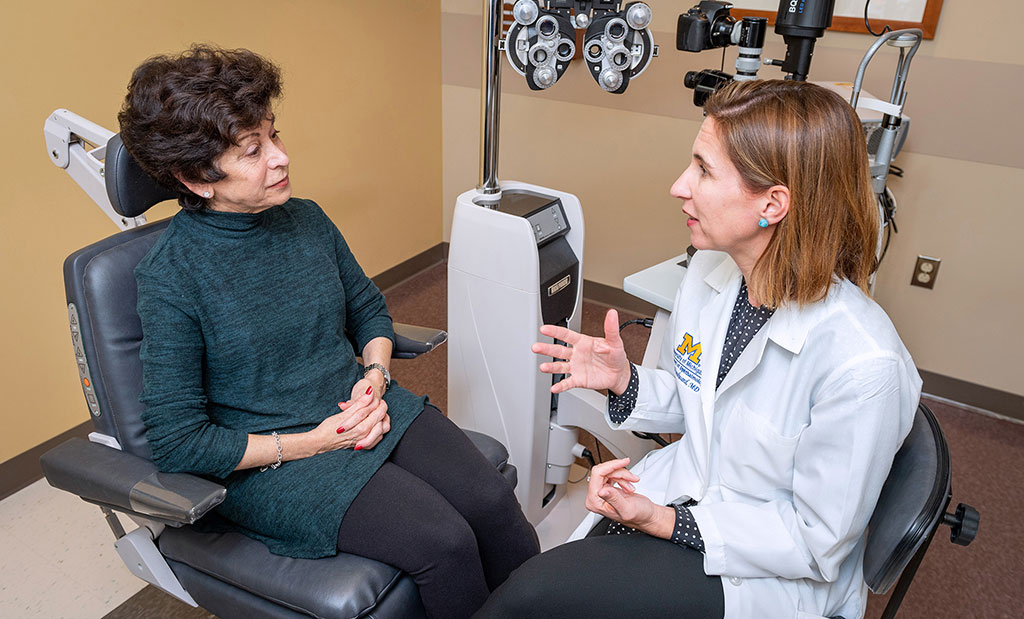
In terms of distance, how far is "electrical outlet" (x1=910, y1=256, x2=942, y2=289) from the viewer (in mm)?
2477

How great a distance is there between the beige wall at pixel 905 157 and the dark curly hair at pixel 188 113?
1853 mm

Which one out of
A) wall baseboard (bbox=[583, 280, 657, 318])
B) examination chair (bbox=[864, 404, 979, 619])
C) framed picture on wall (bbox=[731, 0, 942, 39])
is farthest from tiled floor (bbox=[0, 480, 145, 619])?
framed picture on wall (bbox=[731, 0, 942, 39])

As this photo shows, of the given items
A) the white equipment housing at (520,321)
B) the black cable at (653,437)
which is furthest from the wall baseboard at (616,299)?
the black cable at (653,437)

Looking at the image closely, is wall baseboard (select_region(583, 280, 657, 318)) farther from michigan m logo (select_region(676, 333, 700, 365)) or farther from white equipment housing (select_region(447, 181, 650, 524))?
michigan m logo (select_region(676, 333, 700, 365))

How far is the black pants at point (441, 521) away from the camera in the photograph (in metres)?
1.22

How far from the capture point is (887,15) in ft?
7.55

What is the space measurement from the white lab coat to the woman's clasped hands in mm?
543

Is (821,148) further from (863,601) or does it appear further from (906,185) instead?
(906,185)

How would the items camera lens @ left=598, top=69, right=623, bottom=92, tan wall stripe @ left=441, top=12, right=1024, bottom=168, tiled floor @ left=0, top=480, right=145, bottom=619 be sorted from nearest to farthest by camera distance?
camera lens @ left=598, top=69, right=623, bottom=92 < tiled floor @ left=0, top=480, right=145, bottom=619 < tan wall stripe @ left=441, top=12, right=1024, bottom=168

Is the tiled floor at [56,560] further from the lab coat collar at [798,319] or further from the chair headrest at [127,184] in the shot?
the lab coat collar at [798,319]

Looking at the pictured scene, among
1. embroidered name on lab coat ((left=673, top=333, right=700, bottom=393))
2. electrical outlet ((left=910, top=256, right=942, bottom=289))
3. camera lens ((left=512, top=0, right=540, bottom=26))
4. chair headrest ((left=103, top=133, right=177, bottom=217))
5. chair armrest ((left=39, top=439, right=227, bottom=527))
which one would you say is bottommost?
electrical outlet ((left=910, top=256, right=942, bottom=289))

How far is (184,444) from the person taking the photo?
119 centimetres

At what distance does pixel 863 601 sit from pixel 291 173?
7.21 ft

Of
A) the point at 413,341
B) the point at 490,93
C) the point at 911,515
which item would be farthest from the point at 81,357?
the point at 911,515
